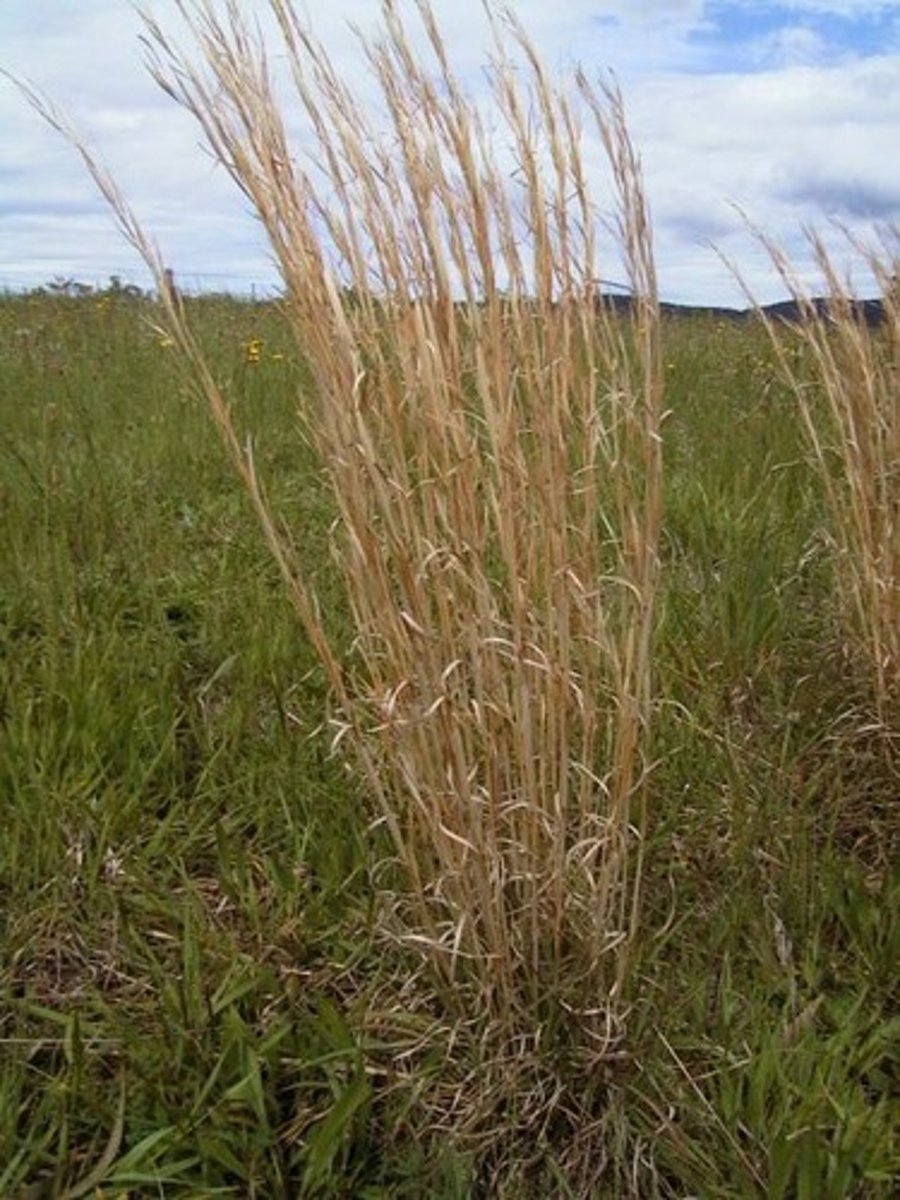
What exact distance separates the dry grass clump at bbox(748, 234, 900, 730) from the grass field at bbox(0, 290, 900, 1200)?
0.07 m

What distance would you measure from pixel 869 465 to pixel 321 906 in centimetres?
118

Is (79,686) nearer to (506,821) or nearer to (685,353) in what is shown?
(506,821)

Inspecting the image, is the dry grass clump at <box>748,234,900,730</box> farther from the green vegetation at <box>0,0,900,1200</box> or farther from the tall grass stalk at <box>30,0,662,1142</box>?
the tall grass stalk at <box>30,0,662,1142</box>

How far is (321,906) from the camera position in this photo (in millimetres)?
1954

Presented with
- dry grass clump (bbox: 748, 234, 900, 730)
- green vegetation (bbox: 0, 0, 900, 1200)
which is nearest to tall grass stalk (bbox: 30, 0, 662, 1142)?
green vegetation (bbox: 0, 0, 900, 1200)

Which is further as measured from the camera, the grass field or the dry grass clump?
the dry grass clump

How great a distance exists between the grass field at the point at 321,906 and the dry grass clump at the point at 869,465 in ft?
0.24

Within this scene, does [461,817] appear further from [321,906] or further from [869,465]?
[869,465]

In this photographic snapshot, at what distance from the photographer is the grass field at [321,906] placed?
5.37 feet

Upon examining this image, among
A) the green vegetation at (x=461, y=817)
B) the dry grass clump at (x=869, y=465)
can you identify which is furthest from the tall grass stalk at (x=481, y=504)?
the dry grass clump at (x=869, y=465)

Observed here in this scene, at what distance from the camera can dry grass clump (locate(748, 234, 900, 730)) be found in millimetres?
2261

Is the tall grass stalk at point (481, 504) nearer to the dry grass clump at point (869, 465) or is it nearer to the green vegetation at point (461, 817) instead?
the green vegetation at point (461, 817)

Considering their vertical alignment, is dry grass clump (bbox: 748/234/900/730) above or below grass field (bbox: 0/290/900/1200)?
above

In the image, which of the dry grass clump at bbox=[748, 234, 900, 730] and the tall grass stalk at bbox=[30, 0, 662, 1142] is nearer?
the tall grass stalk at bbox=[30, 0, 662, 1142]
